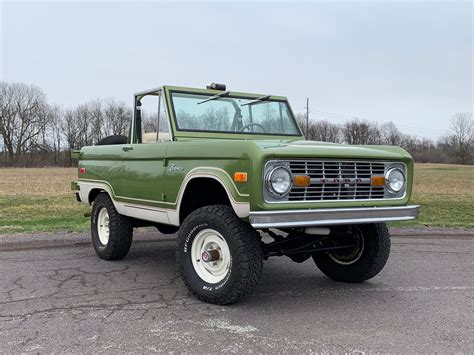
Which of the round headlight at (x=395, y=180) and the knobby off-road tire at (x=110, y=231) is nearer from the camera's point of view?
the round headlight at (x=395, y=180)

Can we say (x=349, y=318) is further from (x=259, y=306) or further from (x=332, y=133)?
(x=332, y=133)

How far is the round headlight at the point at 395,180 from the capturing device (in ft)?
15.4

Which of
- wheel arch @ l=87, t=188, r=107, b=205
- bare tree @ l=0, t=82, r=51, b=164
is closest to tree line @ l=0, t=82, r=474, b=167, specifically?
bare tree @ l=0, t=82, r=51, b=164

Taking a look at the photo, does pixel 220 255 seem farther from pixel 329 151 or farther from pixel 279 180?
pixel 329 151

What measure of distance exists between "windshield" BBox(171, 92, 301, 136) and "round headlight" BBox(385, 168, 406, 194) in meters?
1.87

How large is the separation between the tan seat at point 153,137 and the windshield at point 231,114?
0.60 feet

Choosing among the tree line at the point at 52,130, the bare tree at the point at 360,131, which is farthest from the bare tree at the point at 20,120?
the bare tree at the point at 360,131

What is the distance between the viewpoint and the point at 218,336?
12.0ft

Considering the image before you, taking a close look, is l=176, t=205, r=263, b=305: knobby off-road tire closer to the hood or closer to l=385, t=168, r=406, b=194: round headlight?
the hood

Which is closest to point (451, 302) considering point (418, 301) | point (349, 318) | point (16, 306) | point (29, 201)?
point (418, 301)

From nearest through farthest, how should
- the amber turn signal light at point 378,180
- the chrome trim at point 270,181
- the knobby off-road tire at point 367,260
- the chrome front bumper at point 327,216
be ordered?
the chrome front bumper at point 327,216, the chrome trim at point 270,181, the amber turn signal light at point 378,180, the knobby off-road tire at point 367,260

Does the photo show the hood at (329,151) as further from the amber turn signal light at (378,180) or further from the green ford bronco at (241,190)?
the amber turn signal light at (378,180)

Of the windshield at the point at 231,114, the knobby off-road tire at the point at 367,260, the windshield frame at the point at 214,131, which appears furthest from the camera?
the windshield at the point at 231,114

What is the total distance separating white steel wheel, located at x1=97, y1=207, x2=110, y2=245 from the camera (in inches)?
261
